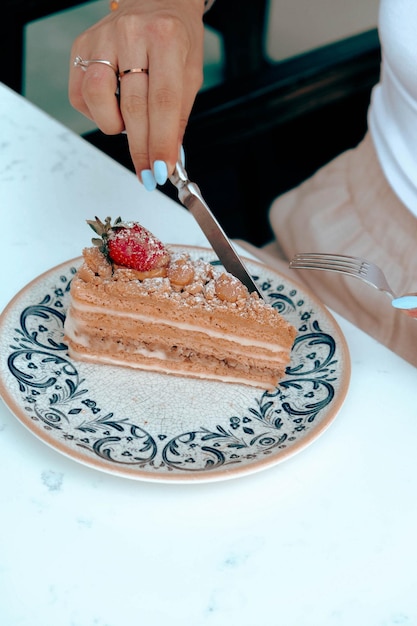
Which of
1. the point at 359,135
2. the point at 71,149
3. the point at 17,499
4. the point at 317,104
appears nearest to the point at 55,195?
the point at 71,149

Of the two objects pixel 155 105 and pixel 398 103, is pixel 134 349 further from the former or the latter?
pixel 398 103

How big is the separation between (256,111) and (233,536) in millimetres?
1478

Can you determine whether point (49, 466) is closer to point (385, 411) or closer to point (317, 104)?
point (385, 411)

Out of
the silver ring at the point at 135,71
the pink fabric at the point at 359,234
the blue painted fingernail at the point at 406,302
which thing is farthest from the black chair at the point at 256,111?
the blue painted fingernail at the point at 406,302

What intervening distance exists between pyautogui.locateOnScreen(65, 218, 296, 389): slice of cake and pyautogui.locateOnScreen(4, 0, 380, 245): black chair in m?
0.93

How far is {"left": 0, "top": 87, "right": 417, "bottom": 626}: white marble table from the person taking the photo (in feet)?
2.45

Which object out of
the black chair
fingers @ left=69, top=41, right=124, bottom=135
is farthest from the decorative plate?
the black chair

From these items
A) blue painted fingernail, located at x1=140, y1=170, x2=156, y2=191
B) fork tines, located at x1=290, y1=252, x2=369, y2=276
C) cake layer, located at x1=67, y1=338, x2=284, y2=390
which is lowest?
cake layer, located at x1=67, y1=338, x2=284, y2=390

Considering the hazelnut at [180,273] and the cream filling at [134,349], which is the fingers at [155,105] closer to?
the hazelnut at [180,273]

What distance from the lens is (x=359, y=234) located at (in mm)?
1367

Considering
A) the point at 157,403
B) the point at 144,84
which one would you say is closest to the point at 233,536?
the point at 157,403

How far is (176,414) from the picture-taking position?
0.97 meters

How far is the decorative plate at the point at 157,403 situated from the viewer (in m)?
0.87

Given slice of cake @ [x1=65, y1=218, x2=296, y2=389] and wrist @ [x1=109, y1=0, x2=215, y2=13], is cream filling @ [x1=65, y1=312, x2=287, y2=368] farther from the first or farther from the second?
wrist @ [x1=109, y1=0, x2=215, y2=13]
